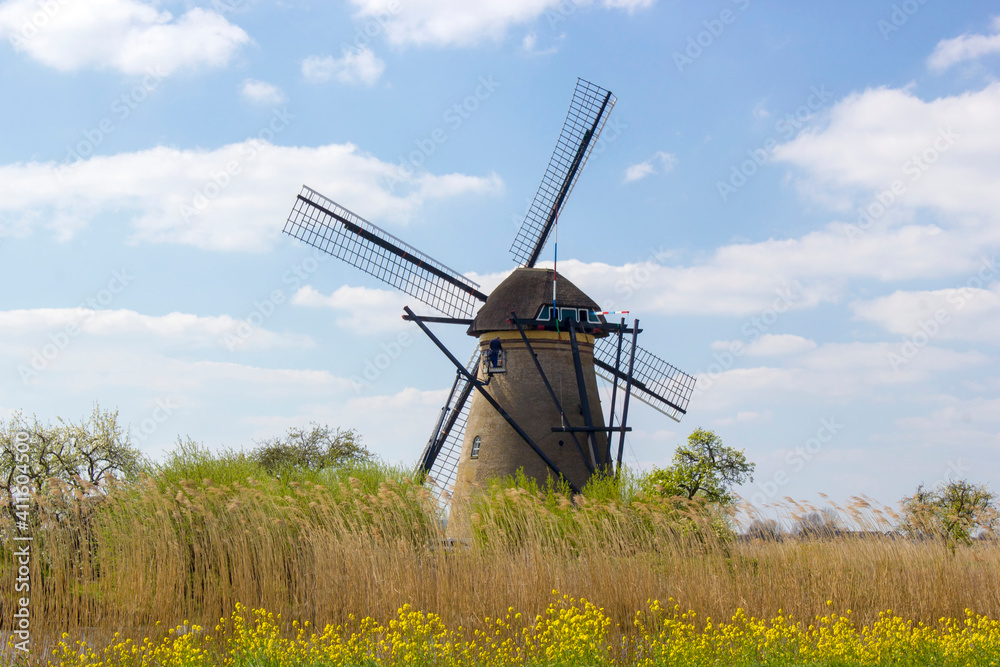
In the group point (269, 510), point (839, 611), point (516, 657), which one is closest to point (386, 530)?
point (269, 510)

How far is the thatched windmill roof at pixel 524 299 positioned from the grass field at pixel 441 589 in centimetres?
699

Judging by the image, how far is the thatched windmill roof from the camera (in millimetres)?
17609

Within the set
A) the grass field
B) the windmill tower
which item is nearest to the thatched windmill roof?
the windmill tower

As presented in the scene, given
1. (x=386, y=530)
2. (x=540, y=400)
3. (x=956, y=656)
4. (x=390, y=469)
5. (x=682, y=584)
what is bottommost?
(x=956, y=656)

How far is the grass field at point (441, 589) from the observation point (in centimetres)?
774

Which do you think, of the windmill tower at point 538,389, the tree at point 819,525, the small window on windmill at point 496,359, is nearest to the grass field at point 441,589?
the tree at point 819,525

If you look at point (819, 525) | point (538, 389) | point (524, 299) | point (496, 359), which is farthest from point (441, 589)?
point (524, 299)

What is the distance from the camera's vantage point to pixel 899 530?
10.2 metres

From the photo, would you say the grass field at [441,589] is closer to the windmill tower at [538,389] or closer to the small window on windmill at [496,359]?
the windmill tower at [538,389]

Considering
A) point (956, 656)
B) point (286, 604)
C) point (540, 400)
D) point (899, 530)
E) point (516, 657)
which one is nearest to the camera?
point (516, 657)

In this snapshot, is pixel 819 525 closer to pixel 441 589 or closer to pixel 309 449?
pixel 441 589

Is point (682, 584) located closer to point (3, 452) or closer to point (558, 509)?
point (558, 509)

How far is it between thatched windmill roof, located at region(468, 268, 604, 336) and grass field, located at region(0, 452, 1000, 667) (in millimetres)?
6988

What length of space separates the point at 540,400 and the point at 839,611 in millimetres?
8550
